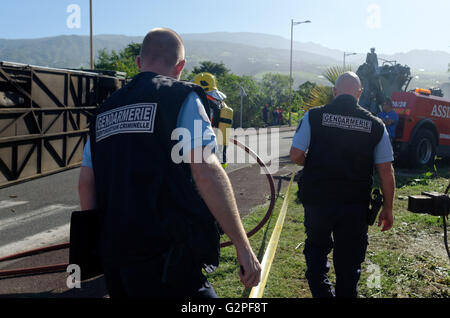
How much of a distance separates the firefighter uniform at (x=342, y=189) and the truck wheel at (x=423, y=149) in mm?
8437

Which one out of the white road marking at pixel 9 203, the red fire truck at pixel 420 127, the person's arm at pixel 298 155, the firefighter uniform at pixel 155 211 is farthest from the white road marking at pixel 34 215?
the red fire truck at pixel 420 127

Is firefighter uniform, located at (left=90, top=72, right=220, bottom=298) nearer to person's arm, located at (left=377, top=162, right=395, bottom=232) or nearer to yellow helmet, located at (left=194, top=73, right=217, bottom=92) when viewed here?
person's arm, located at (left=377, top=162, right=395, bottom=232)

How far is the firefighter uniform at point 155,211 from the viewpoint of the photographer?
1675 mm

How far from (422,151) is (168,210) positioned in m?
11.1

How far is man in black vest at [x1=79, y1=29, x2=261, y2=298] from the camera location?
1660 millimetres

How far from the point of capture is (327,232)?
127 inches

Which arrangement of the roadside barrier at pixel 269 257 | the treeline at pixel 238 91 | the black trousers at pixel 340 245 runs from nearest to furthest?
→ the black trousers at pixel 340 245, the roadside barrier at pixel 269 257, the treeline at pixel 238 91

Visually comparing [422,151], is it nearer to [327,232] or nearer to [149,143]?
[327,232]

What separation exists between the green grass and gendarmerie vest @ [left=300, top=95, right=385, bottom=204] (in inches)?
46.7

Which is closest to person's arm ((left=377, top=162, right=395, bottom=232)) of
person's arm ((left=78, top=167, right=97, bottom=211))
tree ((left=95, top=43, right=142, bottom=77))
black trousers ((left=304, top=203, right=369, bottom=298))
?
black trousers ((left=304, top=203, right=369, bottom=298))

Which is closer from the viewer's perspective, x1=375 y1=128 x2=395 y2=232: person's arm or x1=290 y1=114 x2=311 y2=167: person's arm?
x1=375 y1=128 x2=395 y2=232: person's arm

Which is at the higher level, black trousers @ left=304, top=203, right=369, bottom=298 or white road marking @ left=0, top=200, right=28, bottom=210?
black trousers @ left=304, top=203, right=369, bottom=298

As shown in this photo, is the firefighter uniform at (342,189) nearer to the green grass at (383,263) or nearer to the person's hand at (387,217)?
the person's hand at (387,217)

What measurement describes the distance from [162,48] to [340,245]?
2.15 metres
